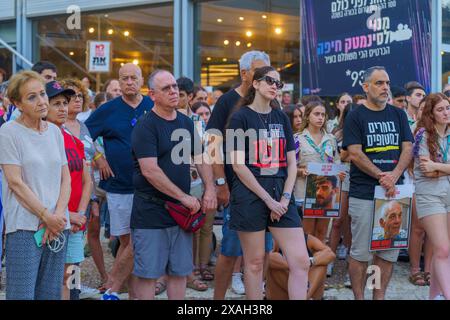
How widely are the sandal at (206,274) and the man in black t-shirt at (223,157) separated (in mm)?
1298

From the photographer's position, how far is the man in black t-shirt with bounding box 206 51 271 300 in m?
5.56

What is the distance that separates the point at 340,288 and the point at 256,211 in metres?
2.15

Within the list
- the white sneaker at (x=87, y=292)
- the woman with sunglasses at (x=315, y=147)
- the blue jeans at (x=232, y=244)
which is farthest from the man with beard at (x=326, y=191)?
the white sneaker at (x=87, y=292)

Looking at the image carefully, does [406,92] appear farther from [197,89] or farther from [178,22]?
[178,22]

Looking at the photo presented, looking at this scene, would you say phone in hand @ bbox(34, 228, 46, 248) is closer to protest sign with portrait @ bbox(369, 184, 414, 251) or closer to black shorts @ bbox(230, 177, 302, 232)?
black shorts @ bbox(230, 177, 302, 232)

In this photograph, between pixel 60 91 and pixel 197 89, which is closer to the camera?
pixel 60 91

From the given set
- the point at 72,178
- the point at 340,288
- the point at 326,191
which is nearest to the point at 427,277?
the point at 340,288

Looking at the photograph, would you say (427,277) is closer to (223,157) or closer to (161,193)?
(223,157)

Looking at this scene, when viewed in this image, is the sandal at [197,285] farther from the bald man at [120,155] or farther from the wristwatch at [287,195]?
the wristwatch at [287,195]

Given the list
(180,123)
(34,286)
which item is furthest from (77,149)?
(34,286)

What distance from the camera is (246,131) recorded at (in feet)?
16.7

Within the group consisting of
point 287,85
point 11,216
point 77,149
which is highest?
point 287,85
